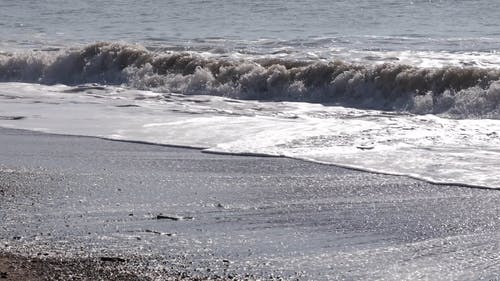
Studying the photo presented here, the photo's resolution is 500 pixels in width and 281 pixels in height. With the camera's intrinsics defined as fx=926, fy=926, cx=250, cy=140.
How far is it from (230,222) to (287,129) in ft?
16.6

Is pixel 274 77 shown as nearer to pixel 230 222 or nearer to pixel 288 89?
pixel 288 89

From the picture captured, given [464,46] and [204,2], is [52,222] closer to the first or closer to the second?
[464,46]

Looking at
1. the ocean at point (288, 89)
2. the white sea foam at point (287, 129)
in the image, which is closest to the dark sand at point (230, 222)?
the white sea foam at point (287, 129)

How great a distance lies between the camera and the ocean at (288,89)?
35.4ft

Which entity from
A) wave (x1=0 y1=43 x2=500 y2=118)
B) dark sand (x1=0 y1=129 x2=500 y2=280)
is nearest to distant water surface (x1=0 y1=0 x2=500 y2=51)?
wave (x1=0 y1=43 x2=500 y2=118)

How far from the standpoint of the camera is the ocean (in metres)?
10.8

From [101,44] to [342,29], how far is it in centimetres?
1009

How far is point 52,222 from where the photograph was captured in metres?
7.09

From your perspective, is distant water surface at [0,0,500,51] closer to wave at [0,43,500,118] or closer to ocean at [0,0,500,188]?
ocean at [0,0,500,188]

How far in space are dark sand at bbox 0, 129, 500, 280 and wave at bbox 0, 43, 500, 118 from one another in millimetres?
5625

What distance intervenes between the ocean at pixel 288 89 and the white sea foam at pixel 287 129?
22 mm

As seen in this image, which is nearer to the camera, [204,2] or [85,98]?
[85,98]

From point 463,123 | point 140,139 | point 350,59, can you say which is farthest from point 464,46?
point 140,139

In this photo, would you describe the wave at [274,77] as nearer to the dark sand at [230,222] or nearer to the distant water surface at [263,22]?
the distant water surface at [263,22]
